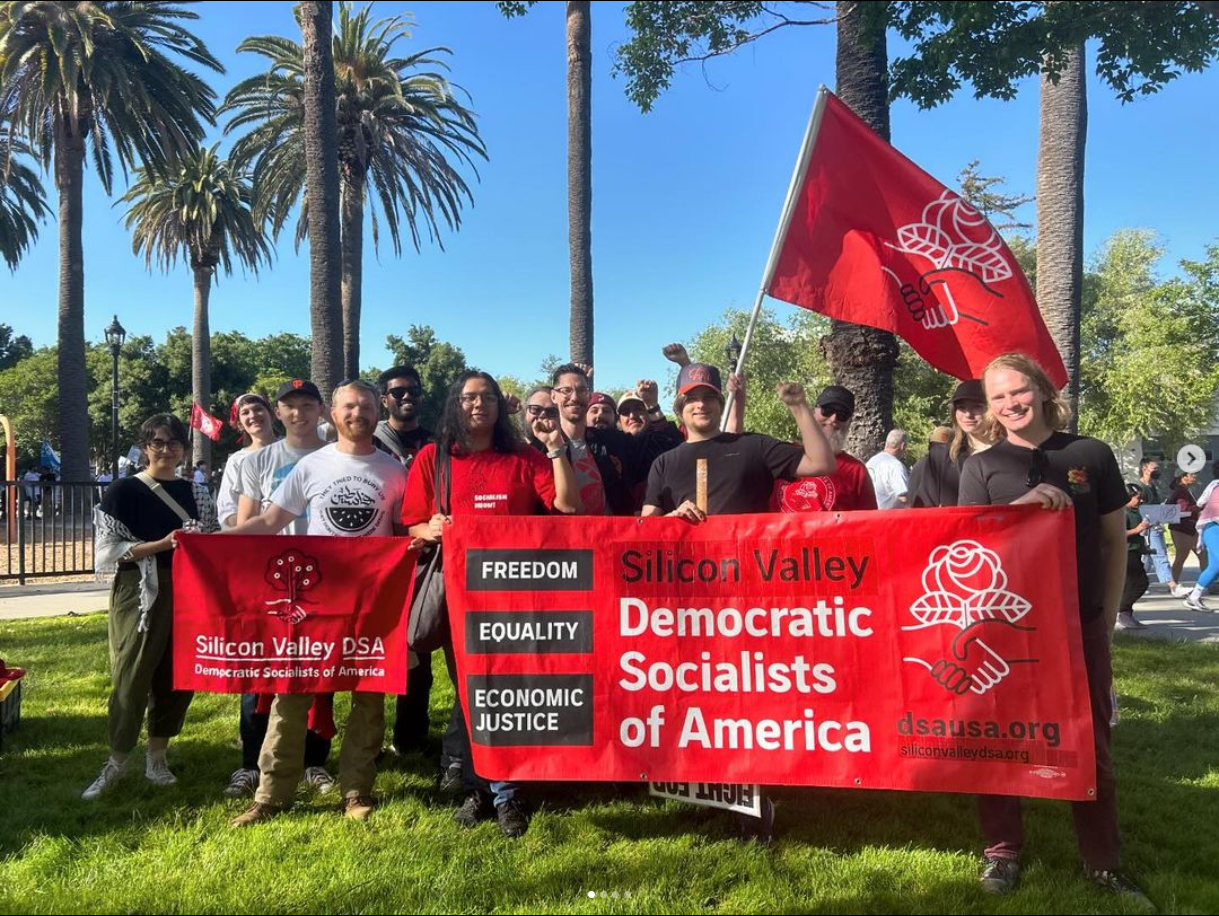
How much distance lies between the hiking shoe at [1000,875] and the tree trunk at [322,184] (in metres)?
9.77

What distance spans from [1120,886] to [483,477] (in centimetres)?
307

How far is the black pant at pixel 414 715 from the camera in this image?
4.93 metres

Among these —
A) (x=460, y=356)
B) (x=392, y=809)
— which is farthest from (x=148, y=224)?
(x=392, y=809)

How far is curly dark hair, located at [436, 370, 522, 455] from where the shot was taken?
3951mm

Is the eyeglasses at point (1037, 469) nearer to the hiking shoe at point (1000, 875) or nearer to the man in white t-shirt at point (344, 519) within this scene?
the hiking shoe at point (1000, 875)

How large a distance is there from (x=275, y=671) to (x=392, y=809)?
2.87ft

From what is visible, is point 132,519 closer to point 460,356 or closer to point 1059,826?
point 1059,826

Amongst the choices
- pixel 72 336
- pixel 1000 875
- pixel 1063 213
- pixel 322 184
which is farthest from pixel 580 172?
pixel 72 336

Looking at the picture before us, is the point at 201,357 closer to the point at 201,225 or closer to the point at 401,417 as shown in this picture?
the point at 201,225

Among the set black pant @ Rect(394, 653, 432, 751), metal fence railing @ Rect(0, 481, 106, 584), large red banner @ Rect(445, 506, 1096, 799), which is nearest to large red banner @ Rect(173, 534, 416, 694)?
large red banner @ Rect(445, 506, 1096, 799)

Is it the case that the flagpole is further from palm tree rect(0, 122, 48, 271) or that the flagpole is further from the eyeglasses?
palm tree rect(0, 122, 48, 271)

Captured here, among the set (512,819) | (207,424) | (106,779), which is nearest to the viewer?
(512,819)

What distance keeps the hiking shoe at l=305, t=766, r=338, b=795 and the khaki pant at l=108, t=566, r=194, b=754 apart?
0.91m

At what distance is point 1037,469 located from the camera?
3209mm
